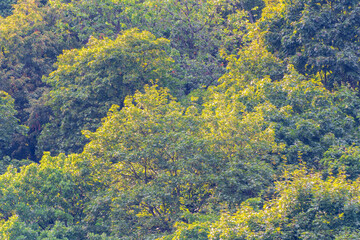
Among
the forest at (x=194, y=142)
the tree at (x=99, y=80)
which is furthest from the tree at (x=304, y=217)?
the tree at (x=99, y=80)

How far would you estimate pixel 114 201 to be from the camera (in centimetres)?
1334

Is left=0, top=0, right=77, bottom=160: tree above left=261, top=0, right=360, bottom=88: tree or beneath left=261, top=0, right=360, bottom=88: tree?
above

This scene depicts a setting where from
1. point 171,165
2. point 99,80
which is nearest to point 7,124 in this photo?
point 99,80

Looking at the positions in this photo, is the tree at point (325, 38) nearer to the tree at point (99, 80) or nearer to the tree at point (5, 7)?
the tree at point (99, 80)

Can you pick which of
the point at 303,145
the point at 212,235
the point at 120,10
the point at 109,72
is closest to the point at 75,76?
the point at 109,72

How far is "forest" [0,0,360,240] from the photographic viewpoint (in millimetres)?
11461

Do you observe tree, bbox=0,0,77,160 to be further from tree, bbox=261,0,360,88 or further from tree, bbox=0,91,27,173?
tree, bbox=261,0,360,88

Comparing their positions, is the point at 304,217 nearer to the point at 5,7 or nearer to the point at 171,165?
the point at 171,165

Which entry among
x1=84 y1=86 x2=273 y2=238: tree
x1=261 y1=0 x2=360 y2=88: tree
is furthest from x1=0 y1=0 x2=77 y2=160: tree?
x1=261 y1=0 x2=360 y2=88: tree

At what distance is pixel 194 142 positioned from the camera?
13.7 meters

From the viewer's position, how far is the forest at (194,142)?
11461 millimetres

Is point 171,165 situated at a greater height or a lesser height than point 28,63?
lesser

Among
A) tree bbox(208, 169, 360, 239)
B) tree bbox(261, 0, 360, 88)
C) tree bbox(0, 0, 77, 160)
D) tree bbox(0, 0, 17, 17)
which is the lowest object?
tree bbox(208, 169, 360, 239)

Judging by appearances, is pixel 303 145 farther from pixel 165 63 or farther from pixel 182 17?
pixel 182 17
